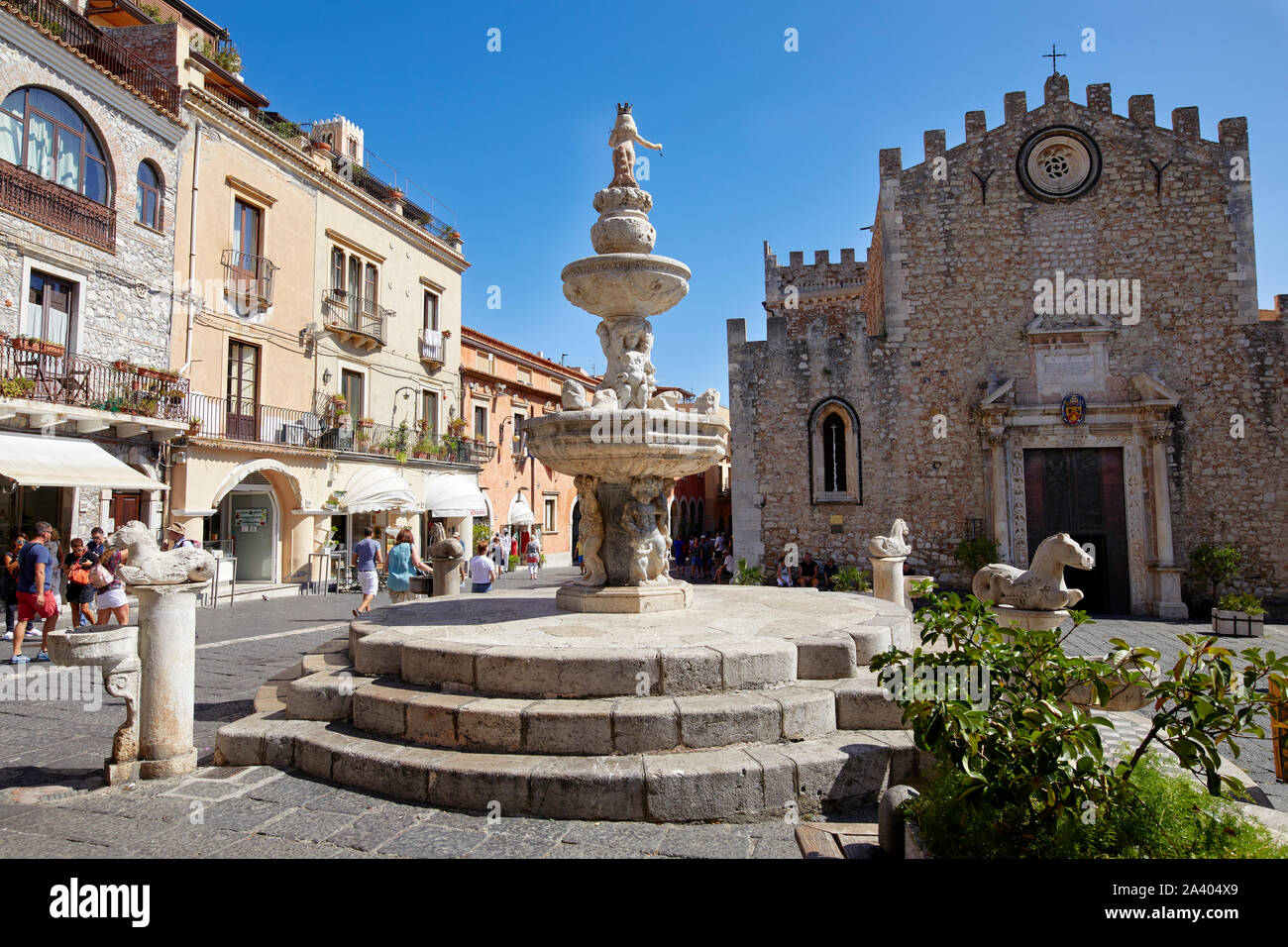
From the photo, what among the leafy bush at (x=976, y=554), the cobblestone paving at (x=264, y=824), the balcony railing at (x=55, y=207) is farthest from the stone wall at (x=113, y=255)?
the leafy bush at (x=976, y=554)

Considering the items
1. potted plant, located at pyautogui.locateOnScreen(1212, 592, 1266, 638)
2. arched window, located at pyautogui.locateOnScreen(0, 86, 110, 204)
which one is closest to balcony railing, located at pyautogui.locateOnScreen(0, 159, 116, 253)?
arched window, located at pyautogui.locateOnScreen(0, 86, 110, 204)

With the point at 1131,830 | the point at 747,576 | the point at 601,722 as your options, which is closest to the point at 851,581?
the point at 747,576

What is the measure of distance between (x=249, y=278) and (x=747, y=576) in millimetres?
15089

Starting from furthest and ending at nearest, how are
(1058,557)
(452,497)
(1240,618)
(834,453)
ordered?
1. (452,497)
2. (834,453)
3. (1240,618)
4. (1058,557)

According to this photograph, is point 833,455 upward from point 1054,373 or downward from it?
downward

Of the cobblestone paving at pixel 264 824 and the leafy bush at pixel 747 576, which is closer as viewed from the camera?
the cobblestone paving at pixel 264 824

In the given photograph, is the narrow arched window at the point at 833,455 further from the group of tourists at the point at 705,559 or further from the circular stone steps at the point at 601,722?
the circular stone steps at the point at 601,722

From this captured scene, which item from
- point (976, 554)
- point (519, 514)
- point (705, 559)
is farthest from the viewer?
point (519, 514)

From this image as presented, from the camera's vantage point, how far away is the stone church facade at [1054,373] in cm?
1670

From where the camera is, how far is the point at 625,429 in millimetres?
6094

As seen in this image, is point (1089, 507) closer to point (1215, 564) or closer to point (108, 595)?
point (1215, 564)

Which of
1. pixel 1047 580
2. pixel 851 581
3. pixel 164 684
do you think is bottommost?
pixel 851 581

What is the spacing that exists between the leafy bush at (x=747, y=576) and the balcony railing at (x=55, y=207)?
15.6 metres
